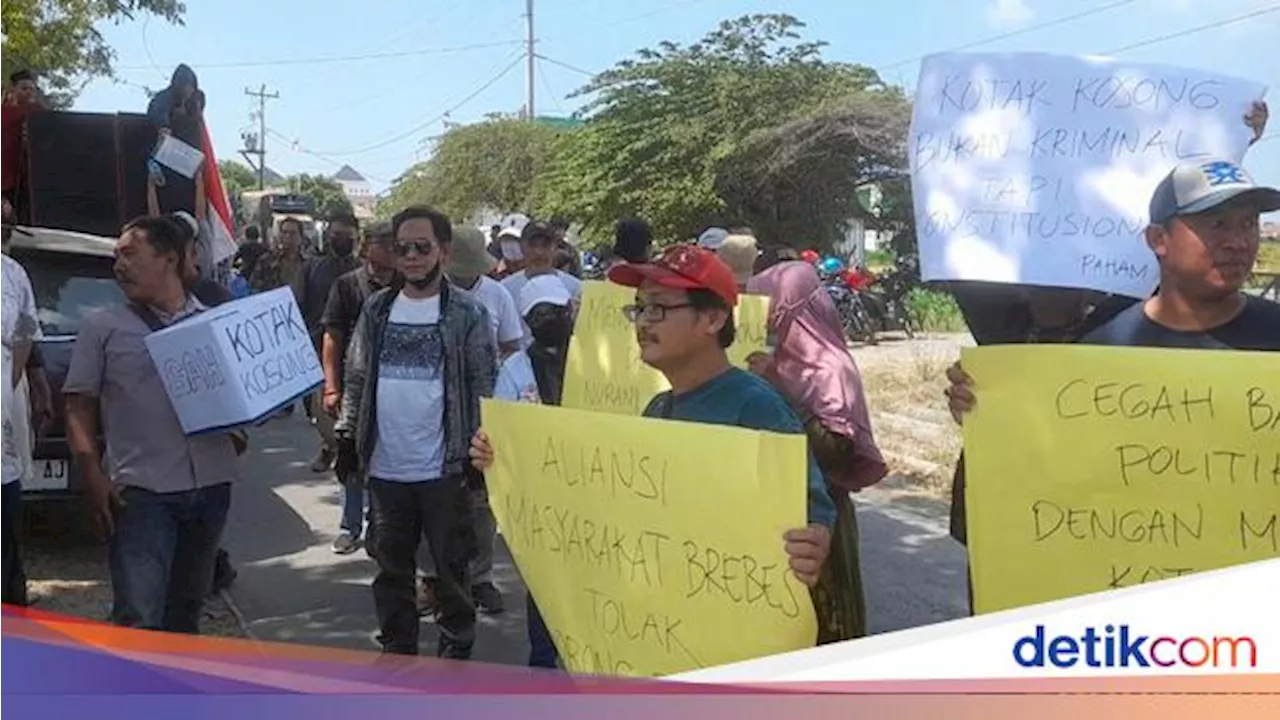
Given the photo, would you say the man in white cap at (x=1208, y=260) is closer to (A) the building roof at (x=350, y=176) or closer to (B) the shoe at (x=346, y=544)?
(B) the shoe at (x=346, y=544)

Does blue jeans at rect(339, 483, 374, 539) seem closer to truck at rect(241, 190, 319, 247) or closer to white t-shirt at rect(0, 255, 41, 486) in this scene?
white t-shirt at rect(0, 255, 41, 486)

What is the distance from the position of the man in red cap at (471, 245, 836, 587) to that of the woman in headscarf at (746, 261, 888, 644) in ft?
4.55

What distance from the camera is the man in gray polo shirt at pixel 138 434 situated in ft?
11.6

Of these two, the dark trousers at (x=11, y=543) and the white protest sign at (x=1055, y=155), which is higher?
the white protest sign at (x=1055, y=155)

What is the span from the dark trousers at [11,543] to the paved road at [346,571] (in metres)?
1.10

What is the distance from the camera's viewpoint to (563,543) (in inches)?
91.5

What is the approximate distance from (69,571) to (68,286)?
1.50 metres

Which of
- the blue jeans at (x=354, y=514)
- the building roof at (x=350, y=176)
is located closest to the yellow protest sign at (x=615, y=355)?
the blue jeans at (x=354, y=514)

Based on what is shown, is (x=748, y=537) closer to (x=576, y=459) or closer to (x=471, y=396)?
(x=576, y=459)

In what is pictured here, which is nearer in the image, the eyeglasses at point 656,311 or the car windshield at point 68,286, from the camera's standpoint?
the eyeglasses at point 656,311

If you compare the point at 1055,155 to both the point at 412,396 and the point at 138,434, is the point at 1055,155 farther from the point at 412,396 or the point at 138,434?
the point at 138,434

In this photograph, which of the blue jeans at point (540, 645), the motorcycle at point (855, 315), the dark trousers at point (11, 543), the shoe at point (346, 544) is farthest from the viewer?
the motorcycle at point (855, 315)

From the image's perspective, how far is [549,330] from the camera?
18.4 ft

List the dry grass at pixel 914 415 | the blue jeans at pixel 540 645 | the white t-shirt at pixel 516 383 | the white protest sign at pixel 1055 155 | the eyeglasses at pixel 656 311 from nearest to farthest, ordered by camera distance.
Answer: the eyeglasses at pixel 656 311 < the white protest sign at pixel 1055 155 < the white t-shirt at pixel 516 383 < the blue jeans at pixel 540 645 < the dry grass at pixel 914 415
